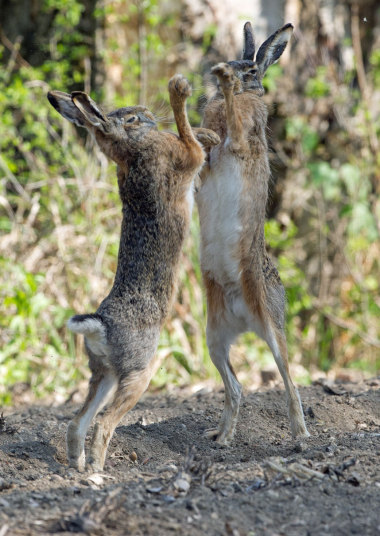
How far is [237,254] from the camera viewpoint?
19.0 feet

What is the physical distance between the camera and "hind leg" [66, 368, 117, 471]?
4820 mm

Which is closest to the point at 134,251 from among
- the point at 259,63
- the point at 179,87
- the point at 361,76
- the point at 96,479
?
the point at 179,87

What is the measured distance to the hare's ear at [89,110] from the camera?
16.8 ft

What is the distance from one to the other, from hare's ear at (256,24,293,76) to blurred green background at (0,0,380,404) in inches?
102

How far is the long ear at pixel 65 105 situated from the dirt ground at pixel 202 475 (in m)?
2.37

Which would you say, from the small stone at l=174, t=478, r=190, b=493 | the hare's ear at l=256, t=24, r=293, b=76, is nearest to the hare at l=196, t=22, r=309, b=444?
the hare's ear at l=256, t=24, r=293, b=76

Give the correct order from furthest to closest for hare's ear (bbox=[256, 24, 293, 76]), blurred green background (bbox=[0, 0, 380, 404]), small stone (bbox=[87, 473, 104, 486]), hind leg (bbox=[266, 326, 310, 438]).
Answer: blurred green background (bbox=[0, 0, 380, 404]) → hare's ear (bbox=[256, 24, 293, 76]) → hind leg (bbox=[266, 326, 310, 438]) → small stone (bbox=[87, 473, 104, 486])

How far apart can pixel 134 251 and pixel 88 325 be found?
2.70 feet

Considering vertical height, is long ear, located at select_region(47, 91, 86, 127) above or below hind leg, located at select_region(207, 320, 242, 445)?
above

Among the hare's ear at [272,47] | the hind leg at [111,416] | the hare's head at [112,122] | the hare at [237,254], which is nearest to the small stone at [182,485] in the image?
the hind leg at [111,416]

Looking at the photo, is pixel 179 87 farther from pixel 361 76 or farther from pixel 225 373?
pixel 361 76

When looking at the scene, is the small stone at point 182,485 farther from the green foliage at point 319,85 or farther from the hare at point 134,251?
the green foliage at point 319,85

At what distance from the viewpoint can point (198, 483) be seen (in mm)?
4117

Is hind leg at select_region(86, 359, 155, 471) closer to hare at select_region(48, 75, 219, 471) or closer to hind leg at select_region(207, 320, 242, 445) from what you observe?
hare at select_region(48, 75, 219, 471)
